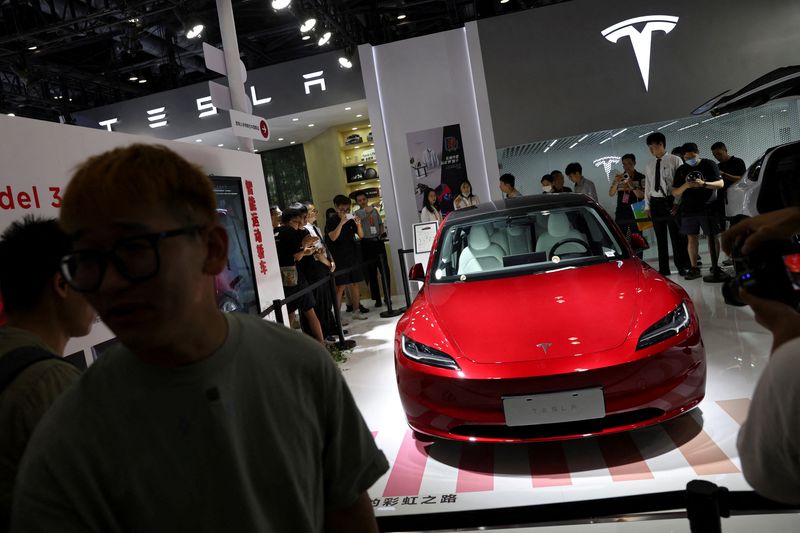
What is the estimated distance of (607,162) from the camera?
10.3m

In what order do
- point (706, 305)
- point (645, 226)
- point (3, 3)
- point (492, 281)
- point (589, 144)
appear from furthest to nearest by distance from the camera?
1. point (589, 144)
2. point (3, 3)
3. point (645, 226)
4. point (706, 305)
5. point (492, 281)

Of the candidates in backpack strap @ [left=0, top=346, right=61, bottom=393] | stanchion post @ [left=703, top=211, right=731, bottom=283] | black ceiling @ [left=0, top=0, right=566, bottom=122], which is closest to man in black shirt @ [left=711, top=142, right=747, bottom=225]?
stanchion post @ [left=703, top=211, right=731, bottom=283]

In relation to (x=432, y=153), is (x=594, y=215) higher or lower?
lower

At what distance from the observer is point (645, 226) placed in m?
7.92

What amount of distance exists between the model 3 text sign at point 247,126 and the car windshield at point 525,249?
2.68 metres

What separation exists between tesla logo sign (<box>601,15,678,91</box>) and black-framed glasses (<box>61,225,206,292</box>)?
10.2 meters

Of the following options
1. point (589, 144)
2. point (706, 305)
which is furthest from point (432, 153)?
point (706, 305)

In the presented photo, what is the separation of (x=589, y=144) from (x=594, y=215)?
→ 22.1ft

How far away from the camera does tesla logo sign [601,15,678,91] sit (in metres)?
9.48

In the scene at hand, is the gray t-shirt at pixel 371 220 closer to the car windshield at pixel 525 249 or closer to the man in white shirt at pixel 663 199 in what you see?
the man in white shirt at pixel 663 199

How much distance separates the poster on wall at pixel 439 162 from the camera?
9727mm

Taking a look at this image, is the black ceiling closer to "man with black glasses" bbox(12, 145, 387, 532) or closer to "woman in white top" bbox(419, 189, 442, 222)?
"woman in white top" bbox(419, 189, 442, 222)

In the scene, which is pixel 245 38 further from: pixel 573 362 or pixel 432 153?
pixel 573 362

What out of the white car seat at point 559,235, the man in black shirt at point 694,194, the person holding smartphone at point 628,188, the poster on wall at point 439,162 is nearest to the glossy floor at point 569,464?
the white car seat at point 559,235
